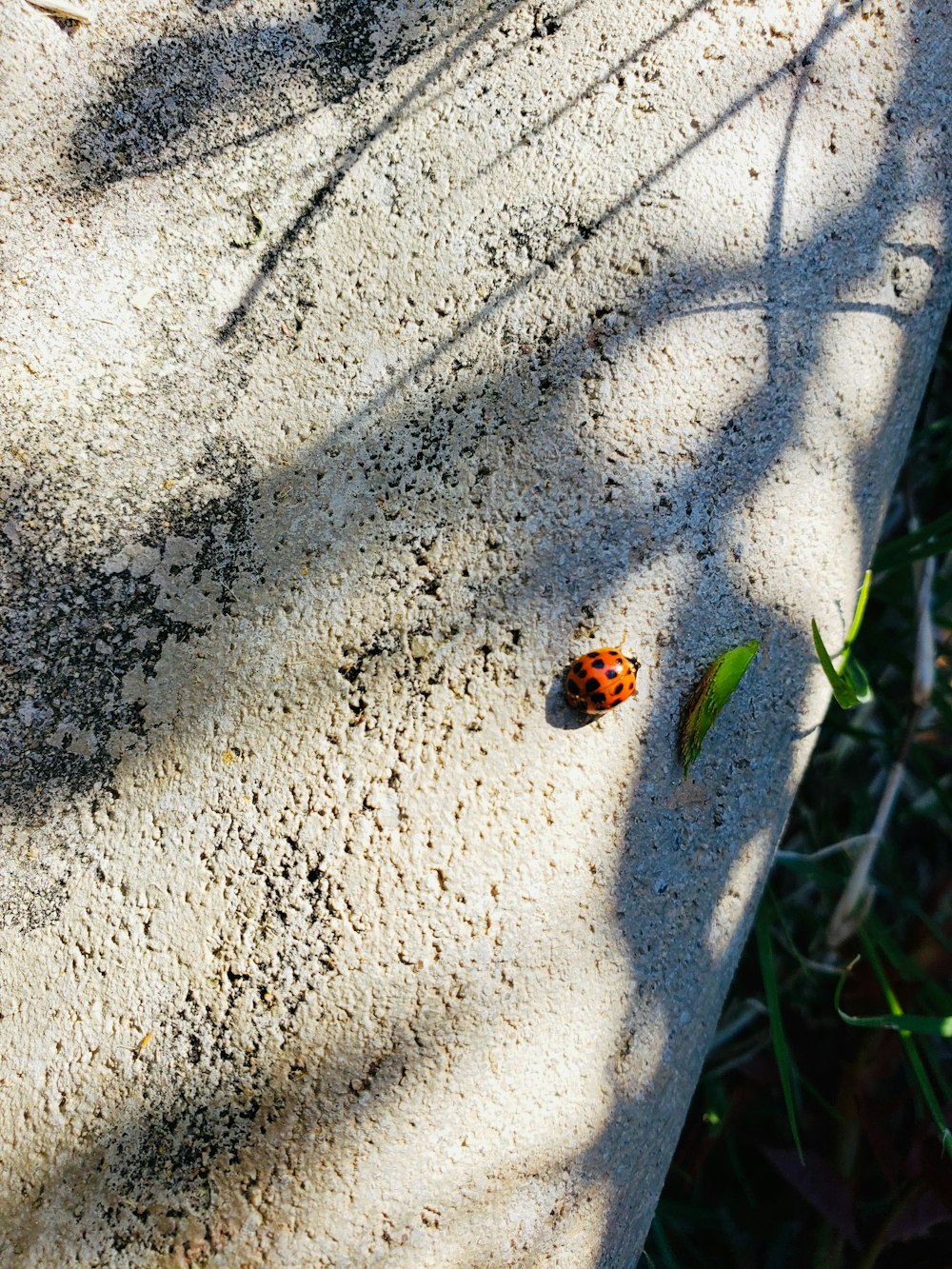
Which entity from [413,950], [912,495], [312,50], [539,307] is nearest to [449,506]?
[539,307]

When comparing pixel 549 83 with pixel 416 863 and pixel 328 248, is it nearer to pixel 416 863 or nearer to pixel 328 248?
pixel 328 248

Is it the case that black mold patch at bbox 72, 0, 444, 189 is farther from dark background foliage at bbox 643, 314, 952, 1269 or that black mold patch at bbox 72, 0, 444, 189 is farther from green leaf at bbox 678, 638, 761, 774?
dark background foliage at bbox 643, 314, 952, 1269

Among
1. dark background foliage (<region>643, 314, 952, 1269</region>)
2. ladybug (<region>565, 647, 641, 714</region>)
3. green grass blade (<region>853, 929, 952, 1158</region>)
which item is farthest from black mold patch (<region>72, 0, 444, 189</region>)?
green grass blade (<region>853, 929, 952, 1158</region>)

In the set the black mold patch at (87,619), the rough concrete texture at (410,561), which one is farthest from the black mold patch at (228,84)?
the black mold patch at (87,619)

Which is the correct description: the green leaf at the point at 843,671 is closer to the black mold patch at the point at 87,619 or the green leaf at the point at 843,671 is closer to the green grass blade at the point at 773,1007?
the green grass blade at the point at 773,1007

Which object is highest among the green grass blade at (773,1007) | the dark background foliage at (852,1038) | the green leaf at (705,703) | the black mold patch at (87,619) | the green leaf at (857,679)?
the black mold patch at (87,619)

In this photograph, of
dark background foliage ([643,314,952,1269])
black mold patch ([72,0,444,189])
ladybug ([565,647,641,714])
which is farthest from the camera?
dark background foliage ([643,314,952,1269])

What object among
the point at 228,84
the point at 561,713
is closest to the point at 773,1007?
the point at 561,713

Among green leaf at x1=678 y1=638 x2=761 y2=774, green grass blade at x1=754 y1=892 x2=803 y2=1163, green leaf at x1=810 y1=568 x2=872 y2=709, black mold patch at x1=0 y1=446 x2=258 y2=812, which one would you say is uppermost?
black mold patch at x1=0 y1=446 x2=258 y2=812
